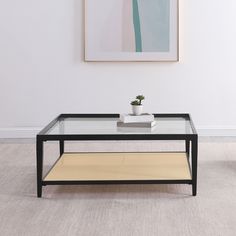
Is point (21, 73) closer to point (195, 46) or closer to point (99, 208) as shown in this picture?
point (195, 46)

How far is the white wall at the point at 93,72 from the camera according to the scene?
5.76 m

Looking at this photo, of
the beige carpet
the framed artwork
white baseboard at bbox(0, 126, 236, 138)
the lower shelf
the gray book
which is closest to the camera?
the beige carpet

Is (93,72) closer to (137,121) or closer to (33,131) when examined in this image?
(33,131)

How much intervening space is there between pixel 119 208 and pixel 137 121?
80 cm

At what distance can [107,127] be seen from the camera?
3914mm

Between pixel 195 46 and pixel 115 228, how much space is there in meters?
3.20

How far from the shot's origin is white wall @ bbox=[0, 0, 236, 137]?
18.9ft

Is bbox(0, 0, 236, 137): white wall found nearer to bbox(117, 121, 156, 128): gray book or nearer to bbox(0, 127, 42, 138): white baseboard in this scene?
bbox(0, 127, 42, 138): white baseboard

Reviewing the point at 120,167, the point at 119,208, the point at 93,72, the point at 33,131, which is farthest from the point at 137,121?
the point at 33,131

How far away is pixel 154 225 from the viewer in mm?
3068

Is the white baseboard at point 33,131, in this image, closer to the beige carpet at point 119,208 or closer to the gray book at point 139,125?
the beige carpet at point 119,208

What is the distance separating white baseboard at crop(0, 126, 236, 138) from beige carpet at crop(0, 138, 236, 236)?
1.47m

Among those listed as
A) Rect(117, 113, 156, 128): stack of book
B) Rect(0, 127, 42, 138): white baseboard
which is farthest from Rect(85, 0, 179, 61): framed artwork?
Rect(117, 113, 156, 128): stack of book

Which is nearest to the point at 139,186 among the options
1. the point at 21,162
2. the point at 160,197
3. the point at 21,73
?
the point at 160,197
